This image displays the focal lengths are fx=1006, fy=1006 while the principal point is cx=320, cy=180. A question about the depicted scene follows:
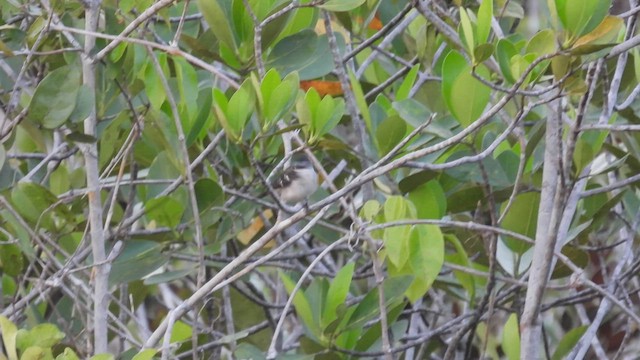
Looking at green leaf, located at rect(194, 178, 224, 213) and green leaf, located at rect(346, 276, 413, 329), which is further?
green leaf, located at rect(194, 178, 224, 213)

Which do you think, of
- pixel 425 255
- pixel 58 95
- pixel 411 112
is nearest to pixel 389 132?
pixel 411 112

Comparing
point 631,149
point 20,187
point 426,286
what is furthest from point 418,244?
point 20,187

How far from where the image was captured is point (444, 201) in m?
1.89

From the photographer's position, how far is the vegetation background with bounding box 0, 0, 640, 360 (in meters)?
1.55

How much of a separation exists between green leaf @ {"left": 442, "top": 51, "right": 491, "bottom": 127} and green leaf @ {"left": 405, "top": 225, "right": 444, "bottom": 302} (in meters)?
0.23

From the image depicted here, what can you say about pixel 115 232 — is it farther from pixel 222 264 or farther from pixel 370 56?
pixel 370 56

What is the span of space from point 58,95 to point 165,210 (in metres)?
0.27

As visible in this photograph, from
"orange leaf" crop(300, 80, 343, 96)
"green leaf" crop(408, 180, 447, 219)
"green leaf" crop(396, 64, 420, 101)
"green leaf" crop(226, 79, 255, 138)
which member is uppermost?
"green leaf" crop(226, 79, 255, 138)

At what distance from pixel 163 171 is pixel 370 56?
0.62 m

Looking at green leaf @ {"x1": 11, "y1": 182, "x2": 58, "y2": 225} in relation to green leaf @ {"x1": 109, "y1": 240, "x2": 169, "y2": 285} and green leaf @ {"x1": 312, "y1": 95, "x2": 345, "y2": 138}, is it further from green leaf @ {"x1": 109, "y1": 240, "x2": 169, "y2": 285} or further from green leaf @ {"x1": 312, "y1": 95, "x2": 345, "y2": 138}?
green leaf @ {"x1": 312, "y1": 95, "x2": 345, "y2": 138}

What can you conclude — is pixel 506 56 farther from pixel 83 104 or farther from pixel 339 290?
pixel 83 104

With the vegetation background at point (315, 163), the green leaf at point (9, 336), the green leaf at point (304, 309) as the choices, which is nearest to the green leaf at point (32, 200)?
the vegetation background at point (315, 163)

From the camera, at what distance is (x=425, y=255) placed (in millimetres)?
1695

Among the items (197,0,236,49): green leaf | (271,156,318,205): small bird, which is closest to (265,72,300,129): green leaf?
(271,156,318,205): small bird
